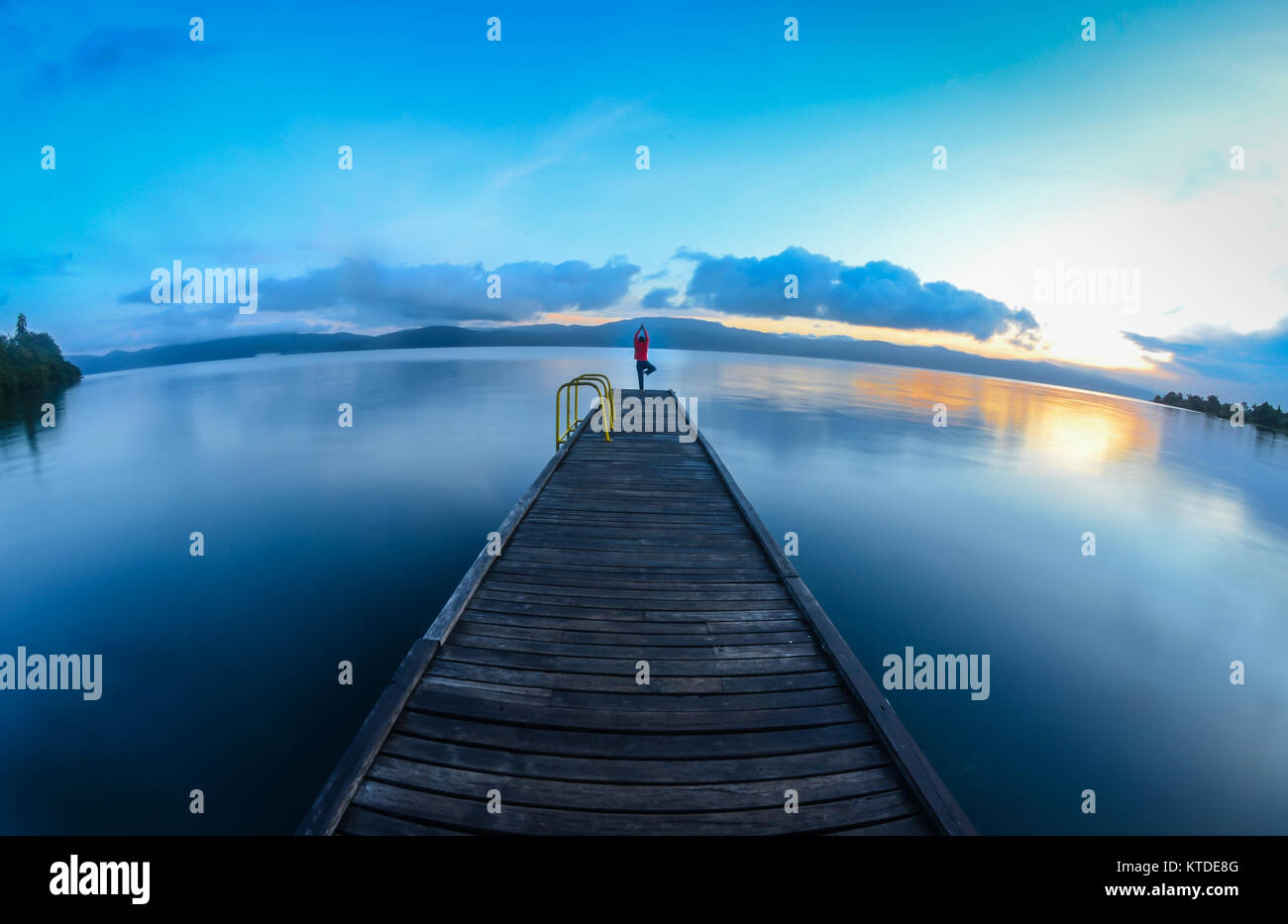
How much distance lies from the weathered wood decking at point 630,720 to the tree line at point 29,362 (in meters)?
67.8

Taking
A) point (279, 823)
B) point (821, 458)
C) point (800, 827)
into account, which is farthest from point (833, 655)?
point (821, 458)

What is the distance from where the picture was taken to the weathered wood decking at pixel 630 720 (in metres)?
2.72

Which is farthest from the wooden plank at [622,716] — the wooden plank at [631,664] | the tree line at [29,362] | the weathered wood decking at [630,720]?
the tree line at [29,362]

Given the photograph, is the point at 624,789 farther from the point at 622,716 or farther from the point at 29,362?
the point at 29,362

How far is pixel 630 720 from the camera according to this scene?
11.1 feet

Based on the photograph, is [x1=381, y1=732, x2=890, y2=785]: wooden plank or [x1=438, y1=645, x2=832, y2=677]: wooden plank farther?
[x1=438, y1=645, x2=832, y2=677]: wooden plank

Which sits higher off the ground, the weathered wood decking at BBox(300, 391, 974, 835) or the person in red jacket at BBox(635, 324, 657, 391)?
the person in red jacket at BBox(635, 324, 657, 391)

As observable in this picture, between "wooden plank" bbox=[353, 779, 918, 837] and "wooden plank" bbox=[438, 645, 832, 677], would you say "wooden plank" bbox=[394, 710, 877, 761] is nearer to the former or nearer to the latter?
"wooden plank" bbox=[353, 779, 918, 837]

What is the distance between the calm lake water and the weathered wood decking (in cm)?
241

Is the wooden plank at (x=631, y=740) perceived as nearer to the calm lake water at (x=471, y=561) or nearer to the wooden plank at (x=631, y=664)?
the wooden plank at (x=631, y=664)

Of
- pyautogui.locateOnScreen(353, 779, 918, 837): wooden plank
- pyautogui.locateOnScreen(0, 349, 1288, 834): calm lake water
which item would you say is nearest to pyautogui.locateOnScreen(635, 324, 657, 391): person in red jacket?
pyautogui.locateOnScreen(0, 349, 1288, 834): calm lake water

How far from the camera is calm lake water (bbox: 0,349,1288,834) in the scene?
5.07 m
